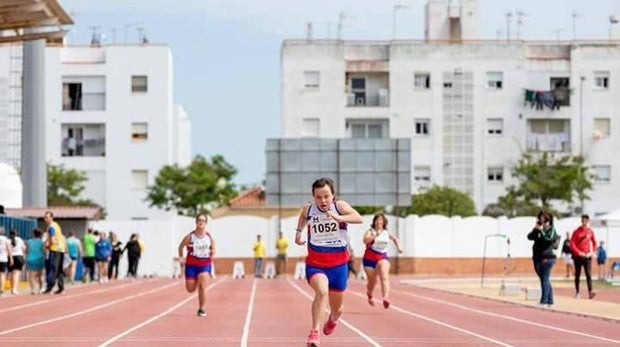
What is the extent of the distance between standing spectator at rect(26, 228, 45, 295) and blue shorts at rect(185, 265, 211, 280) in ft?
45.3

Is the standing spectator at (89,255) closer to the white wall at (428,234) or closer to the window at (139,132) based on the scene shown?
the white wall at (428,234)

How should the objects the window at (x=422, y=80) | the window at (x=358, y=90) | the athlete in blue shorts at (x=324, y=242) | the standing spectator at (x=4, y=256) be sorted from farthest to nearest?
the window at (x=358, y=90) < the window at (x=422, y=80) < the standing spectator at (x=4, y=256) < the athlete in blue shorts at (x=324, y=242)

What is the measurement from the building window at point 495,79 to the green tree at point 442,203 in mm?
8427

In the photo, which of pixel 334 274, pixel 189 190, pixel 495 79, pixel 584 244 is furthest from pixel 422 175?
pixel 334 274

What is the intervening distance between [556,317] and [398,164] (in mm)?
38504

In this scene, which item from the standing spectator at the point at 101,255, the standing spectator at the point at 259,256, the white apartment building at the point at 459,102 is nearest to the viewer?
the standing spectator at the point at 101,255

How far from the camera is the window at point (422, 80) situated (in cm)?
9044

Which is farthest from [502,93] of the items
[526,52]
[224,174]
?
[224,174]

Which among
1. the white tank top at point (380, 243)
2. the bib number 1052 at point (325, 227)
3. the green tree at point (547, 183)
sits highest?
the green tree at point (547, 183)

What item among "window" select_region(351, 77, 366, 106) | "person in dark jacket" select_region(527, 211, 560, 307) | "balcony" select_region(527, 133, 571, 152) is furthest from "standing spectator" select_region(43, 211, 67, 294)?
"balcony" select_region(527, 133, 571, 152)

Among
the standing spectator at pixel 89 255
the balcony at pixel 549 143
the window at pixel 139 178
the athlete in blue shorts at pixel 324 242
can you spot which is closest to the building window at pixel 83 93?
the window at pixel 139 178

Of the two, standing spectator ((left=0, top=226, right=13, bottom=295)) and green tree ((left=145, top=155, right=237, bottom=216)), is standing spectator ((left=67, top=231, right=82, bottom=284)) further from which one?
green tree ((left=145, top=155, right=237, bottom=216))

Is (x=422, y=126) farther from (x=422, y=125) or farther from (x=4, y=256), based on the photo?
(x=4, y=256)

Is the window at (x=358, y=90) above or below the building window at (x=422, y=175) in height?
above
